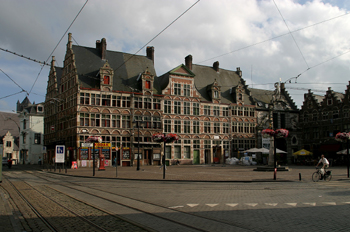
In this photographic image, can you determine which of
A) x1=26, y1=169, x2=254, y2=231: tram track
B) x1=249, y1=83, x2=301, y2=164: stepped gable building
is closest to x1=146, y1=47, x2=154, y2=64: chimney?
Result: x1=249, y1=83, x2=301, y2=164: stepped gable building

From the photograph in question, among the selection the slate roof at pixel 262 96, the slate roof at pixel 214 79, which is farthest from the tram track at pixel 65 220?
the slate roof at pixel 262 96

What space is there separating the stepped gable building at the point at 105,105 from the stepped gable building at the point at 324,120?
1045 inches

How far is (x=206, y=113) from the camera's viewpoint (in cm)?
A: 5166

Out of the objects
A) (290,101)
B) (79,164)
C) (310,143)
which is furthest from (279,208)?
(290,101)

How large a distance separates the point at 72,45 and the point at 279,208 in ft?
137

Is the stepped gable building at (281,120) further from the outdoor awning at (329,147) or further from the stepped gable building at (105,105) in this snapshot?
the stepped gable building at (105,105)

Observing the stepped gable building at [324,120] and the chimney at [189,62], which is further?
the chimney at [189,62]

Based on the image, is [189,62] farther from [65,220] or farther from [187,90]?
[65,220]

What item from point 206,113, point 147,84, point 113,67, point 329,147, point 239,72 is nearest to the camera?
point 113,67

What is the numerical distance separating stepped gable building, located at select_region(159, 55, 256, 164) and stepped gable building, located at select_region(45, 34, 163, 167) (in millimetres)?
2772

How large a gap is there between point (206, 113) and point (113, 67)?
53.7 ft

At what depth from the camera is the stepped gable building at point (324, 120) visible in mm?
48875

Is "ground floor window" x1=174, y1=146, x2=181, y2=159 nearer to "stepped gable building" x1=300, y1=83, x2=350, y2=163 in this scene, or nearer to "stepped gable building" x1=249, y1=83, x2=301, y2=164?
"stepped gable building" x1=249, y1=83, x2=301, y2=164

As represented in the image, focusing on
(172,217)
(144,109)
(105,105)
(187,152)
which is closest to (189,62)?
(144,109)
